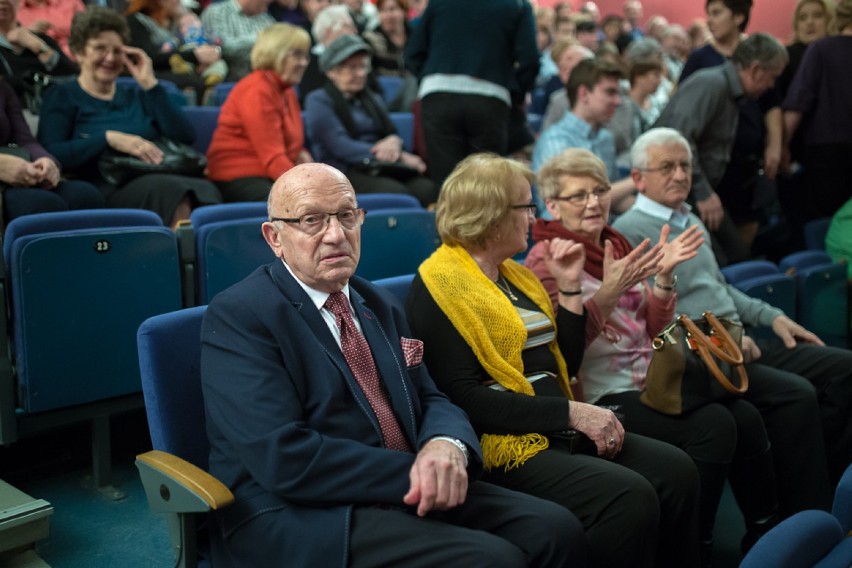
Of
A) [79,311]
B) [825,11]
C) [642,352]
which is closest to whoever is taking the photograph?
[79,311]

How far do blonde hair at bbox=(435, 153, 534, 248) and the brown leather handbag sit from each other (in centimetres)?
54

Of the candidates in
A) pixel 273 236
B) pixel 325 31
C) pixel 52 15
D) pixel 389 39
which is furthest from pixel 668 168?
pixel 389 39

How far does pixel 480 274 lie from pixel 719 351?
2.24ft

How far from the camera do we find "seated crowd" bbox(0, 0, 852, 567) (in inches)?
58.4

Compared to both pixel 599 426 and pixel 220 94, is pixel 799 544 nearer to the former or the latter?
pixel 599 426

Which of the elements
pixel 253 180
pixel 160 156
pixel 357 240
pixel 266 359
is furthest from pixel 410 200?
pixel 266 359

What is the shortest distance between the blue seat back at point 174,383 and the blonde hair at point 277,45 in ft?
6.83

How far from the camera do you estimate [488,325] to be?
1.93m

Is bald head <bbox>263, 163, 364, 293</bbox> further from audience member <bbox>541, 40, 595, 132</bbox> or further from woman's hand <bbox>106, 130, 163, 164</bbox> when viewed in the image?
audience member <bbox>541, 40, 595, 132</bbox>

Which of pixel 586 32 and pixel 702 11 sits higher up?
pixel 702 11

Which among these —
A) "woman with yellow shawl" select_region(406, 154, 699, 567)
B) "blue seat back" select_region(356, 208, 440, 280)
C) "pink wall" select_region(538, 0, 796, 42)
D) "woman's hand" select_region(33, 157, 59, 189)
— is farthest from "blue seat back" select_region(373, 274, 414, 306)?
"pink wall" select_region(538, 0, 796, 42)

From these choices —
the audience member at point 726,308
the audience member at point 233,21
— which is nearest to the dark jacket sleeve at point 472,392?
the audience member at point 726,308

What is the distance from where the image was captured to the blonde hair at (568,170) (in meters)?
2.40

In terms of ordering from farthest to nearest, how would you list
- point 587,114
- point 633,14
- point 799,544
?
point 633,14
point 587,114
point 799,544
